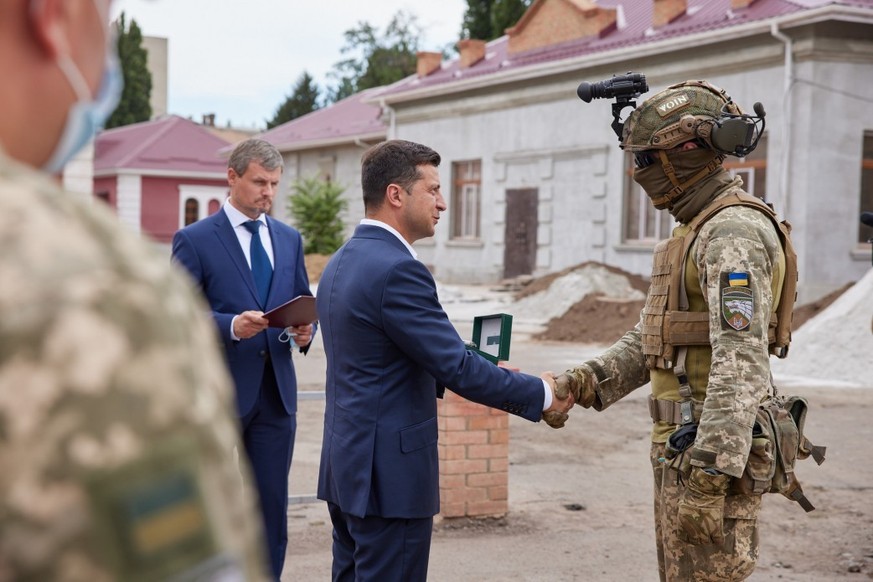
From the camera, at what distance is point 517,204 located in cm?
2609

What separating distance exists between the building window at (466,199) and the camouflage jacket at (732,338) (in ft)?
79.7

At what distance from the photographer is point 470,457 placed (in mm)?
6578

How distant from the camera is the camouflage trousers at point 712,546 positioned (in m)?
3.53

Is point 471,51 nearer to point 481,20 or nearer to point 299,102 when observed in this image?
point 481,20

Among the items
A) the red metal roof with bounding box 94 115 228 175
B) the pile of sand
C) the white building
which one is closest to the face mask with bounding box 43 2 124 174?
the pile of sand

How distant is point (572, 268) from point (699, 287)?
18.8 m

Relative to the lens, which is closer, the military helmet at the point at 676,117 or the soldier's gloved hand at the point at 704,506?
the soldier's gloved hand at the point at 704,506

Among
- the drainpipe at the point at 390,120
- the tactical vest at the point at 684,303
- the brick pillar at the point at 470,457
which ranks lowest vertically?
the brick pillar at the point at 470,457

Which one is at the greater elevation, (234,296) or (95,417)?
(95,417)

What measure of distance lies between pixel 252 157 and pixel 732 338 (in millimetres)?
2771

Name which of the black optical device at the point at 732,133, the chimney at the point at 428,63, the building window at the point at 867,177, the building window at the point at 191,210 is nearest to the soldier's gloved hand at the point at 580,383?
the black optical device at the point at 732,133

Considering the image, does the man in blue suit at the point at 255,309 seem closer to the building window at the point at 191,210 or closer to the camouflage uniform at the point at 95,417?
the camouflage uniform at the point at 95,417

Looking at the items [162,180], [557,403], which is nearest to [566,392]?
[557,403]

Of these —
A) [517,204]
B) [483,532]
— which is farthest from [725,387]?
[517,204]
